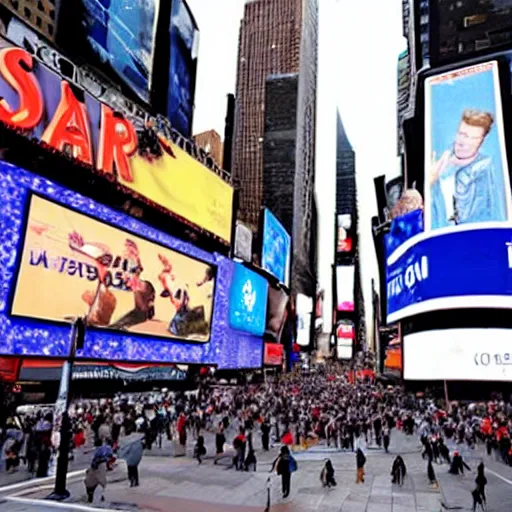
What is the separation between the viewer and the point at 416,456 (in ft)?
70.3

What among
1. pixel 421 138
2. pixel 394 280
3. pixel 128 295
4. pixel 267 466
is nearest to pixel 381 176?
pixel 421 138

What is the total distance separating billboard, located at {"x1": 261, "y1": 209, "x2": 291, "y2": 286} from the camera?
50281 mm

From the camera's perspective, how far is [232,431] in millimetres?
25938

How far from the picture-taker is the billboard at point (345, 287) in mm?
146875

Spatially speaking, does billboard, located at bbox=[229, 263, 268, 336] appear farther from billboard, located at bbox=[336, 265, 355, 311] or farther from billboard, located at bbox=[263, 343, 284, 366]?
billboard, located at bbox=[336, 265, 355, 311]

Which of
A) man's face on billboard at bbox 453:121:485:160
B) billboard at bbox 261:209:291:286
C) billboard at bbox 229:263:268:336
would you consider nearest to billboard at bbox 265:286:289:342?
billboard at bbox 261:209:291:286

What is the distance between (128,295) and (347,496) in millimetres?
13615

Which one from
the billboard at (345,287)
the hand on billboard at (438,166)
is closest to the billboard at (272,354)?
the hand on billboard at (438,166)

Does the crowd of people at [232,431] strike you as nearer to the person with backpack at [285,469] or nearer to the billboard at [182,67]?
the person with backpack at [285,469]

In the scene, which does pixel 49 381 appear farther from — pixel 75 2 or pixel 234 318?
pixel 75 2

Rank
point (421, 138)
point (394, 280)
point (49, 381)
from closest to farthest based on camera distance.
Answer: point (49, 381) < point (394, 280) < point (421, 138)

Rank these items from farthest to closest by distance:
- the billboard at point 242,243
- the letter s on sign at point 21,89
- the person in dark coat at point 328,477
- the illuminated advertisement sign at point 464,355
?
the billboard at point 242,243 → the illuminated advertisement sign at point 464,355 → the letter s on sign at point 21,89 → the person in dark coat at point 328,477

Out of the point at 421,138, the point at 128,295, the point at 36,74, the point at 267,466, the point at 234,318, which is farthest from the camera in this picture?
the point at 421,138

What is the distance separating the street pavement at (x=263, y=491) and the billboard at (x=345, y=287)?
129 meters
